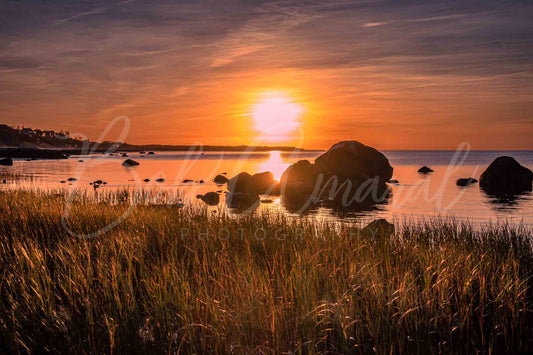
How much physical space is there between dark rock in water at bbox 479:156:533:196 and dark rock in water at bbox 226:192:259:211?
18.2 metres

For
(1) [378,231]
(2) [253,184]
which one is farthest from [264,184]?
(1) [378,231]

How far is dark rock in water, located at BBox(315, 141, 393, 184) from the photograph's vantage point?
113 feet

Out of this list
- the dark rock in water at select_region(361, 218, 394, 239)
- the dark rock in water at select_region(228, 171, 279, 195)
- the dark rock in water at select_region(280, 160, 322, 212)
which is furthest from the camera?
→ the dark rock in water at select_region(228, 171, 279, 195)

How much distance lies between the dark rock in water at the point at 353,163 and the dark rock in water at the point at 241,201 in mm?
9660

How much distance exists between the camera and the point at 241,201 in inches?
1027

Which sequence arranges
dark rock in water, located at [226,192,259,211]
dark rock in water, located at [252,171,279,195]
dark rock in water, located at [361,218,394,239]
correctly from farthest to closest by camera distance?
dark rock in water, located at [252,171,279,195]
dark rock in water, located at [226,192,259,211]
dark rock in water, located at [361,218,394,239]

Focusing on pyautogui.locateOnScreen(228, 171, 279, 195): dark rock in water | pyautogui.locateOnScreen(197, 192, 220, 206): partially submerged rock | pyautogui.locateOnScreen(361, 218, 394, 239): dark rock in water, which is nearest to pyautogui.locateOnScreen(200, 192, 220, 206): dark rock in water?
pyautogui.locateOnScreen(197, 192, 220, 206): partially submerged rock

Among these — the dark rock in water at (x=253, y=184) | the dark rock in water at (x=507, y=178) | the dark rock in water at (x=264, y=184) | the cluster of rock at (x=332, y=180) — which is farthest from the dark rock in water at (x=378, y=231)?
the dark rock in water at (x=507, y=178)

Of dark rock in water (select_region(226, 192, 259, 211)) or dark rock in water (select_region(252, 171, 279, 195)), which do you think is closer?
dark rock in water (select_region(226, 192, 259, 211))

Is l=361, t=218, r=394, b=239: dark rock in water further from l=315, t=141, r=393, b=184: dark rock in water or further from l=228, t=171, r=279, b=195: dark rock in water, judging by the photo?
l=315, t=141, r=393, b=184: dark rock in water

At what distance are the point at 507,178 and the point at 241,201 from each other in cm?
2192

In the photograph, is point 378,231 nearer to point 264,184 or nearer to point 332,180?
point 264,184

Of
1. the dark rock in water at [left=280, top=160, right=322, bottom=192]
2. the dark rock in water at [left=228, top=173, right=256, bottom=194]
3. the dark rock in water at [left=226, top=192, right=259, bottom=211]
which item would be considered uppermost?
the dark rock in water at [left=280, top=160, right=322, bottom=192]

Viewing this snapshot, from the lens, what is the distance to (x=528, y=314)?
18.3 feet
